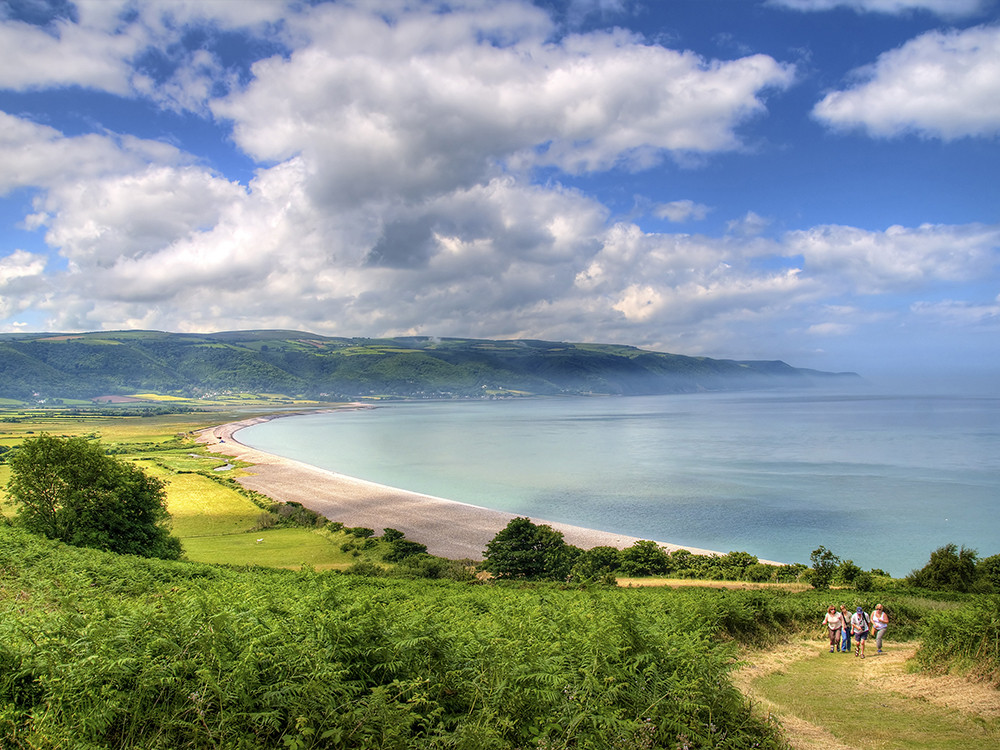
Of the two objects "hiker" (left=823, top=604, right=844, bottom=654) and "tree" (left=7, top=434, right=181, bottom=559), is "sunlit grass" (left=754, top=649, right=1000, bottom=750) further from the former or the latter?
"tree" (left=7, top=434, right=181, bottom=559)

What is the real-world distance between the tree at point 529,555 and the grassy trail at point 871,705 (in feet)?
68.5

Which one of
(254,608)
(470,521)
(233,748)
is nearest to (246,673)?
(233,748)

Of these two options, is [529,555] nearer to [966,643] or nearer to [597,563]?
[597,563]

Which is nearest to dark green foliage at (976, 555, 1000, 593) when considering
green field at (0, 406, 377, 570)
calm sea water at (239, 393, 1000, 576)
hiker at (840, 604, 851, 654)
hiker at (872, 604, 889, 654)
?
calm sea water at (239, 393, 1000, 576)

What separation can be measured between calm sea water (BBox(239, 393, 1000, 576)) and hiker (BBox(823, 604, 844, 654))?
29380 mm

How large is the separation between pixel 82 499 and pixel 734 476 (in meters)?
69.8

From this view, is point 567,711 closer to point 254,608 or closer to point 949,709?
point 254,608

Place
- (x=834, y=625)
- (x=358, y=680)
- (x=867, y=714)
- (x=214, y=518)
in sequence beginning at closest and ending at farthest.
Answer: (x=358, y=680) → (x=867, y=714) → (x=834, y=625) → (x=214, y=518)

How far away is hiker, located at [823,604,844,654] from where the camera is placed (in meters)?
14.3

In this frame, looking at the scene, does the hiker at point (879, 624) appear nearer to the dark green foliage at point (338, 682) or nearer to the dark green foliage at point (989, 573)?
the dark green foliage at point (338, 682)

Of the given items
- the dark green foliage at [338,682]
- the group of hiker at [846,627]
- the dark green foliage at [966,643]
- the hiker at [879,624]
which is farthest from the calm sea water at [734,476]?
the dark green foliage at [338,682]

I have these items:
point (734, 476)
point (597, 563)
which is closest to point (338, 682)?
point (597, 563)

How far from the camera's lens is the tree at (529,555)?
33.0 meters

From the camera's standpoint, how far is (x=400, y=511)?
55.9 metres
